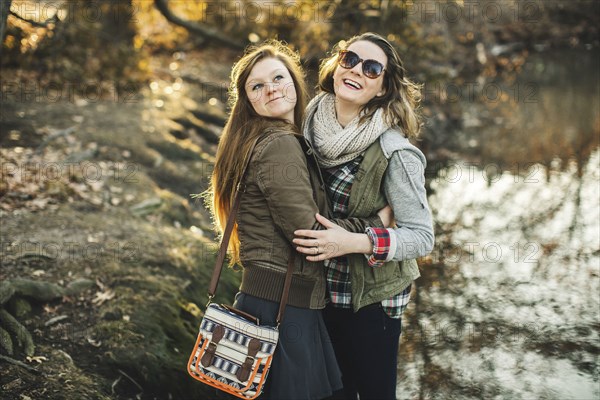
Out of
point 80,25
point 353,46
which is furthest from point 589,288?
point 80,25

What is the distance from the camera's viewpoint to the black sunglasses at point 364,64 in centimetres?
269

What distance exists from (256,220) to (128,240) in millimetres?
2603

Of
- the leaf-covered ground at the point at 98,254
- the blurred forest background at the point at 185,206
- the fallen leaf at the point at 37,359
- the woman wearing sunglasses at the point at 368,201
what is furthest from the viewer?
the blurred forest background at the point at 185,206

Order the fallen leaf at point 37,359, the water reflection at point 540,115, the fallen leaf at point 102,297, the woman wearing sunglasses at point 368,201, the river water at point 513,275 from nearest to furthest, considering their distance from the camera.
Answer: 1. the woman wearing sunglasses at point 368,201
2. the fallen leaf at point 37,359
3. the fallen leaf at point 102,297
4. the river water at point 513,275
5. the water reflection at point 540,115

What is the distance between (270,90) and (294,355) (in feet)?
3.90

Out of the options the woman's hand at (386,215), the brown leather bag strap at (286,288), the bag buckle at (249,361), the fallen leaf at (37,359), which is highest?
the woman's hand at (386,215)

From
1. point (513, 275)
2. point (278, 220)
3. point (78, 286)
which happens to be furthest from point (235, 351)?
point (513, 275)

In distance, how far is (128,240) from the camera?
189 inches

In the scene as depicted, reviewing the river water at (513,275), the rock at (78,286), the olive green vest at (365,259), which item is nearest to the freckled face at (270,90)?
the olive green vest at (365,259)

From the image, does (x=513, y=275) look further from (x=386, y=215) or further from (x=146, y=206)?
(x=146, y=206)

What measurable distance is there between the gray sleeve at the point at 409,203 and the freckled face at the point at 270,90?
56 cm

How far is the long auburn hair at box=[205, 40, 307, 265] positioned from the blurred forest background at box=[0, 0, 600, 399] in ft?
4.38

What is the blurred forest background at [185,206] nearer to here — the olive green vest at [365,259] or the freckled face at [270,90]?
the olive green vest at [365,259]

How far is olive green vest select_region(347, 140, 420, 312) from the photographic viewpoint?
2568 millimetres
